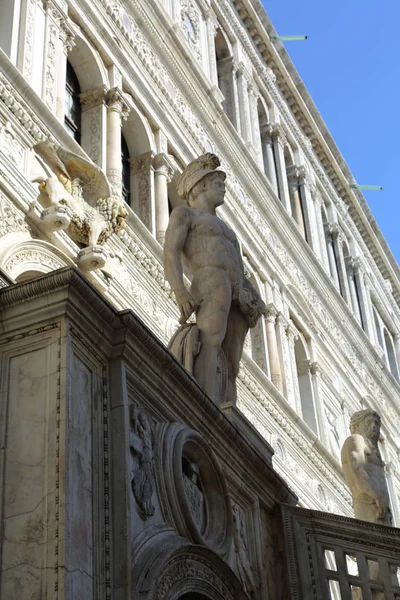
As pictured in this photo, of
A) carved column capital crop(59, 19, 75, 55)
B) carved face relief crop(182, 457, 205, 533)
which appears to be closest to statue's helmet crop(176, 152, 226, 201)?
carved face relief crop(182, 457, 205, 533)

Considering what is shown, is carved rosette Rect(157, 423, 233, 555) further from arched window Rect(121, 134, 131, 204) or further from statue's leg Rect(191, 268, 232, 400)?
arched window Rect(121, 134, 131, 204)

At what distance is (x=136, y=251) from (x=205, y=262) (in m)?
4.75

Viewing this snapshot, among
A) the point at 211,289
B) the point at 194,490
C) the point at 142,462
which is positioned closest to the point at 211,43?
the point at 211,289

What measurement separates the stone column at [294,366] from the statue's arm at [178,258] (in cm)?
1050

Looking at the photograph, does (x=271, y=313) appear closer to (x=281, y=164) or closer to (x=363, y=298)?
(x=281, y=164)

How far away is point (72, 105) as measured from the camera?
15.3m

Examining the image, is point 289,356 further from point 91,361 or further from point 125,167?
point 91,361

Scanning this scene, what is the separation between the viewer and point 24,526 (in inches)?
221

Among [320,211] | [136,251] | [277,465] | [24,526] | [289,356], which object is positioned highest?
[320,211]

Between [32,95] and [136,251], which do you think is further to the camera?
[136,251]

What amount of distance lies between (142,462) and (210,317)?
318 cm

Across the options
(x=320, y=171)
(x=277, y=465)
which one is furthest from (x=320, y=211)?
(x=277, y=465)

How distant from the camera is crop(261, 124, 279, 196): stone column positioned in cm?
2399

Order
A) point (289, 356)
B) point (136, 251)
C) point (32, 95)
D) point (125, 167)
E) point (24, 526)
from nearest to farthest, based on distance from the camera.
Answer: point (24, 526), point (32, 95), point (136, 251), point (125, 167), point (289, 356)
